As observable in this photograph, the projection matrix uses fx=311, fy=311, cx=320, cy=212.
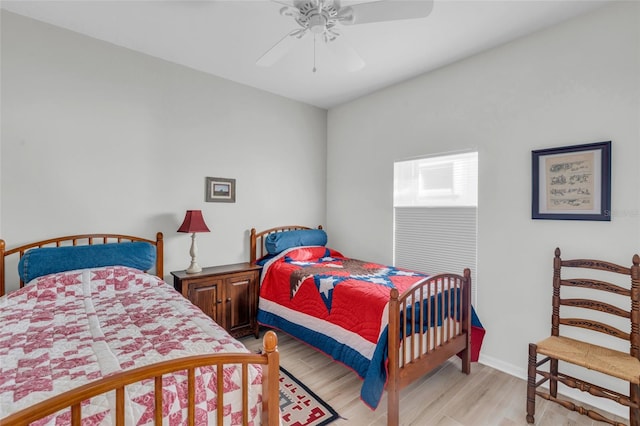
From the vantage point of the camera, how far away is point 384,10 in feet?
5.74

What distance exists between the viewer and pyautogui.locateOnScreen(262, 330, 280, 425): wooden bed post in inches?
49.6

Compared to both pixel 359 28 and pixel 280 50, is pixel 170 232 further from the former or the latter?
pixel 359 28

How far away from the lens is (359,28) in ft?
8.19

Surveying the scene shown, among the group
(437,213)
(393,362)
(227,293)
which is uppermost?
(437,213)

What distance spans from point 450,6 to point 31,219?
3.56m

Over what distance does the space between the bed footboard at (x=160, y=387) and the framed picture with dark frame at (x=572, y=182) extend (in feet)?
7.98

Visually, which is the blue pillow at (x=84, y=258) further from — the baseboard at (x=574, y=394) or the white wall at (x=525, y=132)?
the baseboard at (x=574, y=394)

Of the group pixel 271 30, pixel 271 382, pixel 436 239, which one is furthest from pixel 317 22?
pixel 436 239

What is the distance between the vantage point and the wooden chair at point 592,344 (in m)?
1.83

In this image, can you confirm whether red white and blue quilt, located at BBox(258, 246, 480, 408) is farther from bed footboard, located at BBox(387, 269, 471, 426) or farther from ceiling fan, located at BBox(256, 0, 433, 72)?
ceiling fan, located at BBox(256, 0, 433, 72)

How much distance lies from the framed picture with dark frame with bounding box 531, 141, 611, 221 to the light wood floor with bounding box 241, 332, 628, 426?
54.8 inches

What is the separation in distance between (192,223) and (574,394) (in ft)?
11.3

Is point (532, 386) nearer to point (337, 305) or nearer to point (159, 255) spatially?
point (337, 305)

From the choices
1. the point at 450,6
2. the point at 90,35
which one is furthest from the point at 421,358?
the point at 90,35
